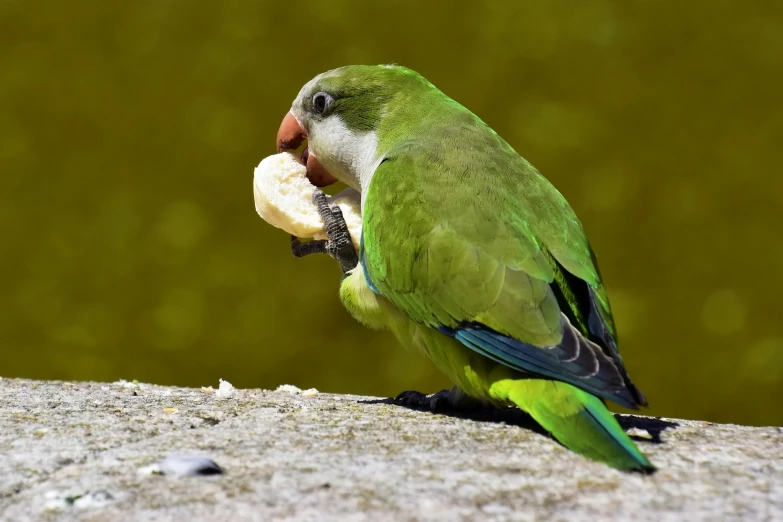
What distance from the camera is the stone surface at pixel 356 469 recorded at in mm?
1546

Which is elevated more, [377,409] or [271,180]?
[271,180]

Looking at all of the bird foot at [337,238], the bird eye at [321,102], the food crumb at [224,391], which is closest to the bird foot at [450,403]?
the bird foot at [337,238]

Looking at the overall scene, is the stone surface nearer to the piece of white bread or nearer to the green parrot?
the green parrot

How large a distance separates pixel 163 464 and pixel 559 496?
0.78 m

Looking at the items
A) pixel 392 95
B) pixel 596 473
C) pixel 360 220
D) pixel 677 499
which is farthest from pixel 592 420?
pixel 392 95

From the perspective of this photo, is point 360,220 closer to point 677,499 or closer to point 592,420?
point 592,420

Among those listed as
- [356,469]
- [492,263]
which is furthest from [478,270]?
[356,469]

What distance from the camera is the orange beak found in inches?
127

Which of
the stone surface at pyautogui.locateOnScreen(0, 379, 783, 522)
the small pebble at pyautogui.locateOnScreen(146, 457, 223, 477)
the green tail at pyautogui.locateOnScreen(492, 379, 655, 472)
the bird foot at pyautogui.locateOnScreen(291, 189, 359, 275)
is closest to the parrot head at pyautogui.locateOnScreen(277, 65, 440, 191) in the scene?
the bird foot at pyautogui.locateOnScreen(291, 189, 359, 275)

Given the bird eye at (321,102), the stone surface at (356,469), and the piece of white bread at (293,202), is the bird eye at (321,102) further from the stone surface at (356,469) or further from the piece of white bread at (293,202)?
the stone surface at (356,469)

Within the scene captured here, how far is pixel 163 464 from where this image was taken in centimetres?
177

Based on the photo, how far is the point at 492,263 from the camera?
2.25 metres

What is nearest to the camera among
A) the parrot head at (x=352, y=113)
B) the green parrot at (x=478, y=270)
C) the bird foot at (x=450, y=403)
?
the green parrot at (x=478, y=270)

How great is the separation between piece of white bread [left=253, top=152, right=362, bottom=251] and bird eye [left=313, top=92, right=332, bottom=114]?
0.22 meters
